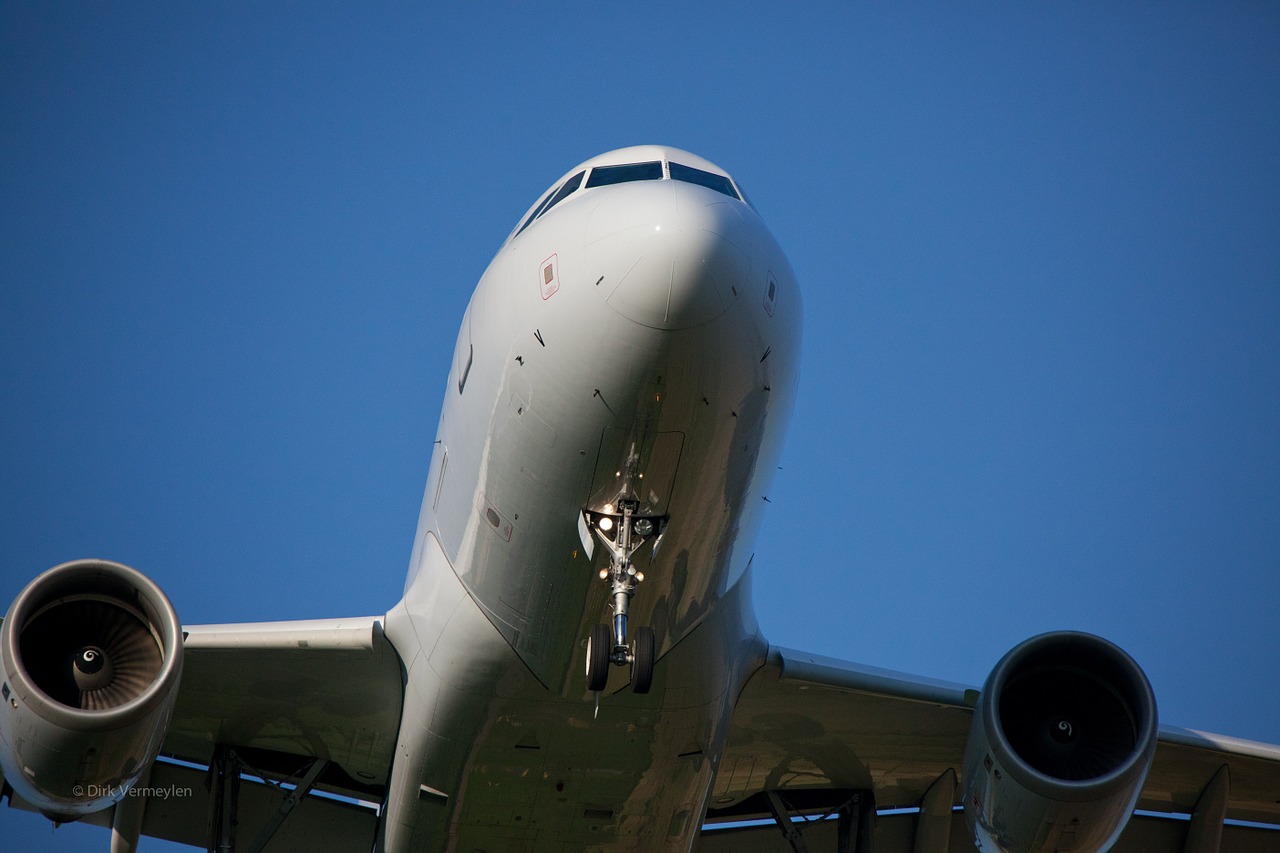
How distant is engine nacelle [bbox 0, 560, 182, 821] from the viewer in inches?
390

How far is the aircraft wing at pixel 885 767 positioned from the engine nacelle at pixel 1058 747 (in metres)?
0.73

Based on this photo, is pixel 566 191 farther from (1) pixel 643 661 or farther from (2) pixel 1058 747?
(2) pixel 1058 747

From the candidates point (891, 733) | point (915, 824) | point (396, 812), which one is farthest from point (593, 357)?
point (915, 824)

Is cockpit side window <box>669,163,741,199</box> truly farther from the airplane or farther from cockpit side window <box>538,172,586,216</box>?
cockpit side window <box>538,172,586,216</box>

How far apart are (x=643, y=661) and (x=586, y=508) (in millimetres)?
1093

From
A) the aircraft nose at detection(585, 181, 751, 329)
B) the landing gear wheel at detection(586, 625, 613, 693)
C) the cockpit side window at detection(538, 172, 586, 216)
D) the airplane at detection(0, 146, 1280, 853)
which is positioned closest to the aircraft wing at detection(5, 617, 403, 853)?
the airplane at detection(0, 146, 1280, 853)

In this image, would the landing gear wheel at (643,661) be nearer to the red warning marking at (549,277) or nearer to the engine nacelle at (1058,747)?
the red warning marking at (549,277)

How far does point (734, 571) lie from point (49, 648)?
5.34 m

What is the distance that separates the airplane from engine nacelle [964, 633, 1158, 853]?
0.09ft

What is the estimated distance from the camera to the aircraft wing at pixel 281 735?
445 inches

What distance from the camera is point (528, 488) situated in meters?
9.31

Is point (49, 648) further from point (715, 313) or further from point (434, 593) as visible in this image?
point (715, 313)

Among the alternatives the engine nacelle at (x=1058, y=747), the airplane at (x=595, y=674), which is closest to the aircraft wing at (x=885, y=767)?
the airplane at (x=595, y=674)

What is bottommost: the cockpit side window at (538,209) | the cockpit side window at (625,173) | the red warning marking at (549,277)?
the red warning marking at (549,277)
